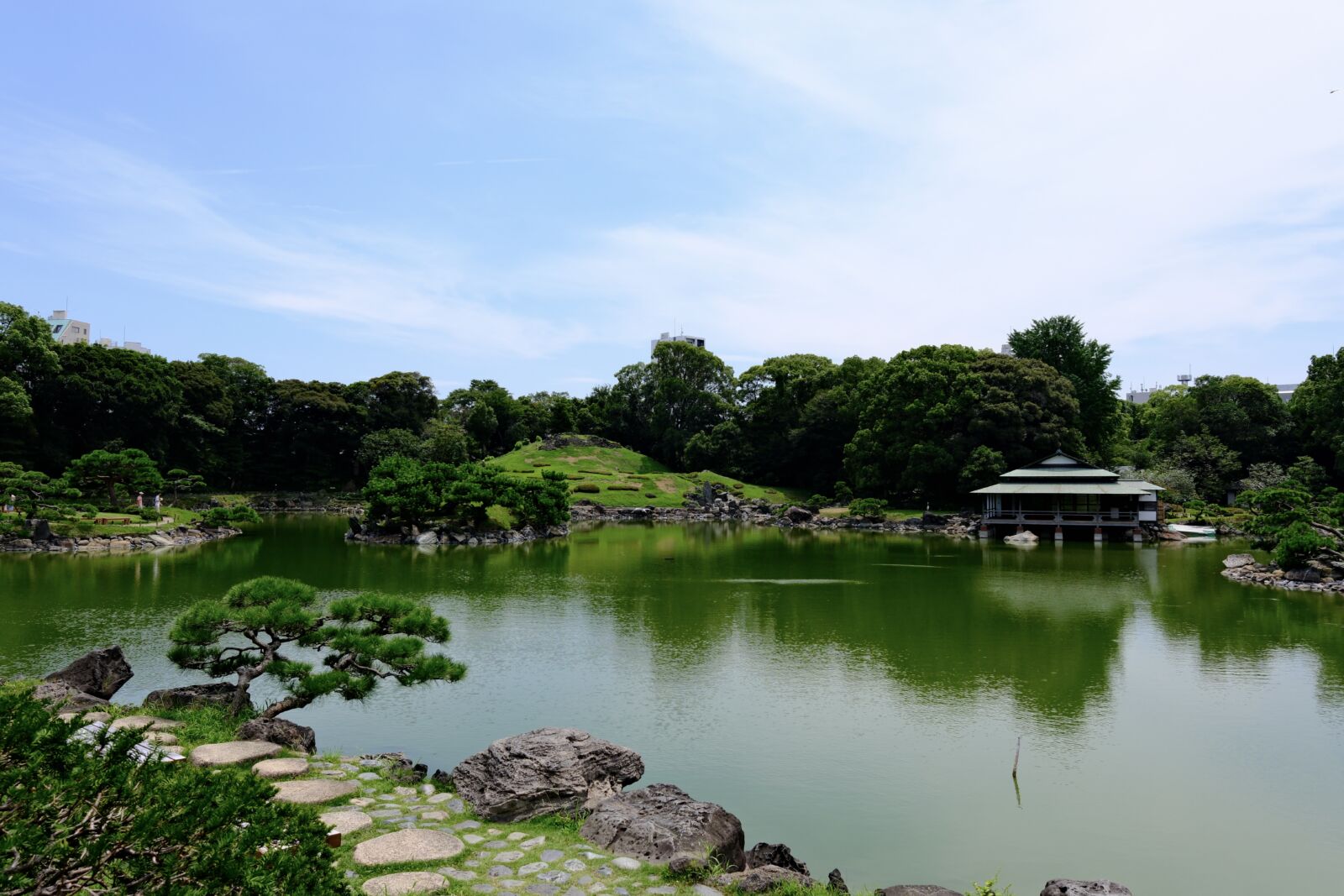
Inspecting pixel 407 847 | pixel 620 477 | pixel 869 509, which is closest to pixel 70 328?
pixel 620 477

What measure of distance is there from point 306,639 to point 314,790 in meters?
2.45

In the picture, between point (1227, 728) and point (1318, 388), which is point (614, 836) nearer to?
point (1227, 728)

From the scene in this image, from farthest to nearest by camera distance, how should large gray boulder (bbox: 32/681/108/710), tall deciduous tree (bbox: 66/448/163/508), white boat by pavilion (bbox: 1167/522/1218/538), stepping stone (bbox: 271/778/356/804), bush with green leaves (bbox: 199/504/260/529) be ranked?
1. white boat by pavilion (bbox: 1167/522/1218/538)
2. bush with green leaves (bbox: 199/504/260/529)
3. tall deciduous tree (bbox: 66/448/163/508)
4. large gray boulder (bbox: 32/681/108/710)
5. stepping stone (bbox: 271/778/356/804)

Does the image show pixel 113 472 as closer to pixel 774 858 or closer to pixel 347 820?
pixel 347 820

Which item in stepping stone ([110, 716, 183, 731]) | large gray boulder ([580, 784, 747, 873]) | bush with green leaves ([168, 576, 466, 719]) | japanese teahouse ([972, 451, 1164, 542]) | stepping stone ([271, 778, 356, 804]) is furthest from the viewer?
japanese teahouse ([972, 451, 1164, 542])

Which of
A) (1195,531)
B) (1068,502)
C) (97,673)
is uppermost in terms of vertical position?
(1068,502)

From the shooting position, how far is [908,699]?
12102 millimetres

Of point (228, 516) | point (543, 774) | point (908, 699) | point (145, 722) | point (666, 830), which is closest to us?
point (666, 830)

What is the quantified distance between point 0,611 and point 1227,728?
2163 centimetres

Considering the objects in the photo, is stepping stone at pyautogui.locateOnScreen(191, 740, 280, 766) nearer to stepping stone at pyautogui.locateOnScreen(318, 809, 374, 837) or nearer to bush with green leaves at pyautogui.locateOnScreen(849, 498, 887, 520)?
stepping stone at pyautogui.locateOnScreen(318, 809, 374, 837)

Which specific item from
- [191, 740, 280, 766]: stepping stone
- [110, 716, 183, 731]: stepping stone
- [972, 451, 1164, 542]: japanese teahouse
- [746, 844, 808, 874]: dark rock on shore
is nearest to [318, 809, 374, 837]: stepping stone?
[191, 740, 280, 766]: stepping stone

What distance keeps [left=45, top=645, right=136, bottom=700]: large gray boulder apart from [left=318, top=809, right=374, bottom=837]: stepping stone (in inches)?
191

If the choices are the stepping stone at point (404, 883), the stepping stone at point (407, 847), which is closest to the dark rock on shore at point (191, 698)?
the stepping stone at point (407, 847)

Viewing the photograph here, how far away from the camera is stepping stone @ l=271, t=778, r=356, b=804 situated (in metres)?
7.09
